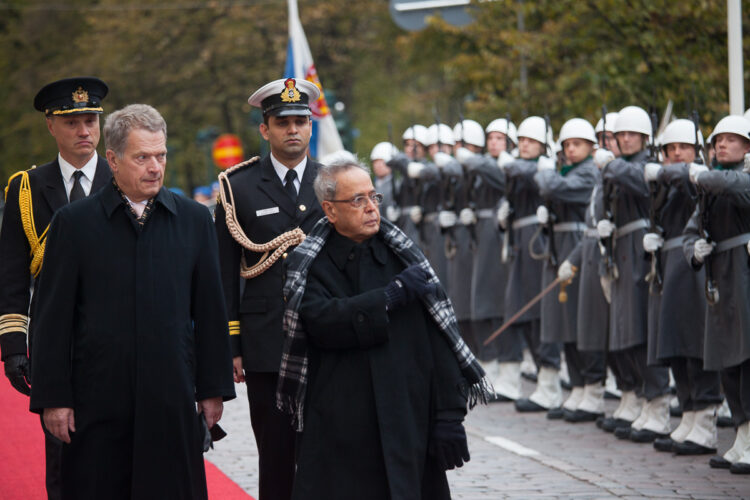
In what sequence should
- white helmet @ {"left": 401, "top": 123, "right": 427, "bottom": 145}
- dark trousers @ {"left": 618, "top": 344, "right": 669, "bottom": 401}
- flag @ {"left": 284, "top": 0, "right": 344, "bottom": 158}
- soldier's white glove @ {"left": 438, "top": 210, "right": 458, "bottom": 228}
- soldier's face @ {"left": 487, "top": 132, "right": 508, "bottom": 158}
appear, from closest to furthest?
1. dark trousers @ {"left": 618, "top": 344, "right": 669, "bottom": 401}
2. soldier's face @ {"left": 487, "top": 132, "right": 508, "bottom": 158}
3. soldier's white glove @ {"left": 438, "top": 210, "right": 458, "bottom": 228}
4. white helmet @ {"left": 401, "top": 123, "right": 427, "bottom": 145}
5. flag @ {"left": 284, "top": 0, "right": 344, "bottom": 158}

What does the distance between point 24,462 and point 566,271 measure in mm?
5066

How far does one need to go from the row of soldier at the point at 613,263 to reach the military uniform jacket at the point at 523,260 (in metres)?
0.01

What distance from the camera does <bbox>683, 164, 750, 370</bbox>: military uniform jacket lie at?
8984mm

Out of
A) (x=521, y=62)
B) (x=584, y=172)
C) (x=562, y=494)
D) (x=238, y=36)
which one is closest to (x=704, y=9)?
(x=584, y=172)

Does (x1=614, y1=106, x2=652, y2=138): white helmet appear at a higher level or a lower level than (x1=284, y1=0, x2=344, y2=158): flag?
lower

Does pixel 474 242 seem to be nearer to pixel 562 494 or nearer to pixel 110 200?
pixel 562 494

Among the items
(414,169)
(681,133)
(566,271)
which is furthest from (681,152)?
(414,169)

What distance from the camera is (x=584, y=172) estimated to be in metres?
12.0

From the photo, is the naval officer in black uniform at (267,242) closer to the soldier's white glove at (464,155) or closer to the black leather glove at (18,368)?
the black leather glove at (18,368)

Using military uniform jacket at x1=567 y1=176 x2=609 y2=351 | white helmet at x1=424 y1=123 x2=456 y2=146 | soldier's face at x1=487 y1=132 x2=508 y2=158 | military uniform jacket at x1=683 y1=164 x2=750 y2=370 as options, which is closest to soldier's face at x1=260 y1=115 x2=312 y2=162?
military uniform jacket at x1=683 y1=164 x2=750 y2=370

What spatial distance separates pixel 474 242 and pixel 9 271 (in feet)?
27.6

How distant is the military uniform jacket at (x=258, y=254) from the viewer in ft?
21.4

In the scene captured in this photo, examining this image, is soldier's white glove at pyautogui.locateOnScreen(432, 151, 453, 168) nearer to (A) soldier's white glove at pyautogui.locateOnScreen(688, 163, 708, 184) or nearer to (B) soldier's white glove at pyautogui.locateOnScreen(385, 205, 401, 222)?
(B) soldier's white glove at pyautogui.locateOnScreen(385, 205, 401, 222)

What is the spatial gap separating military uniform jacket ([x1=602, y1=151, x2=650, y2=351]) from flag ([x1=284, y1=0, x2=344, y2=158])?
7.03 metres
